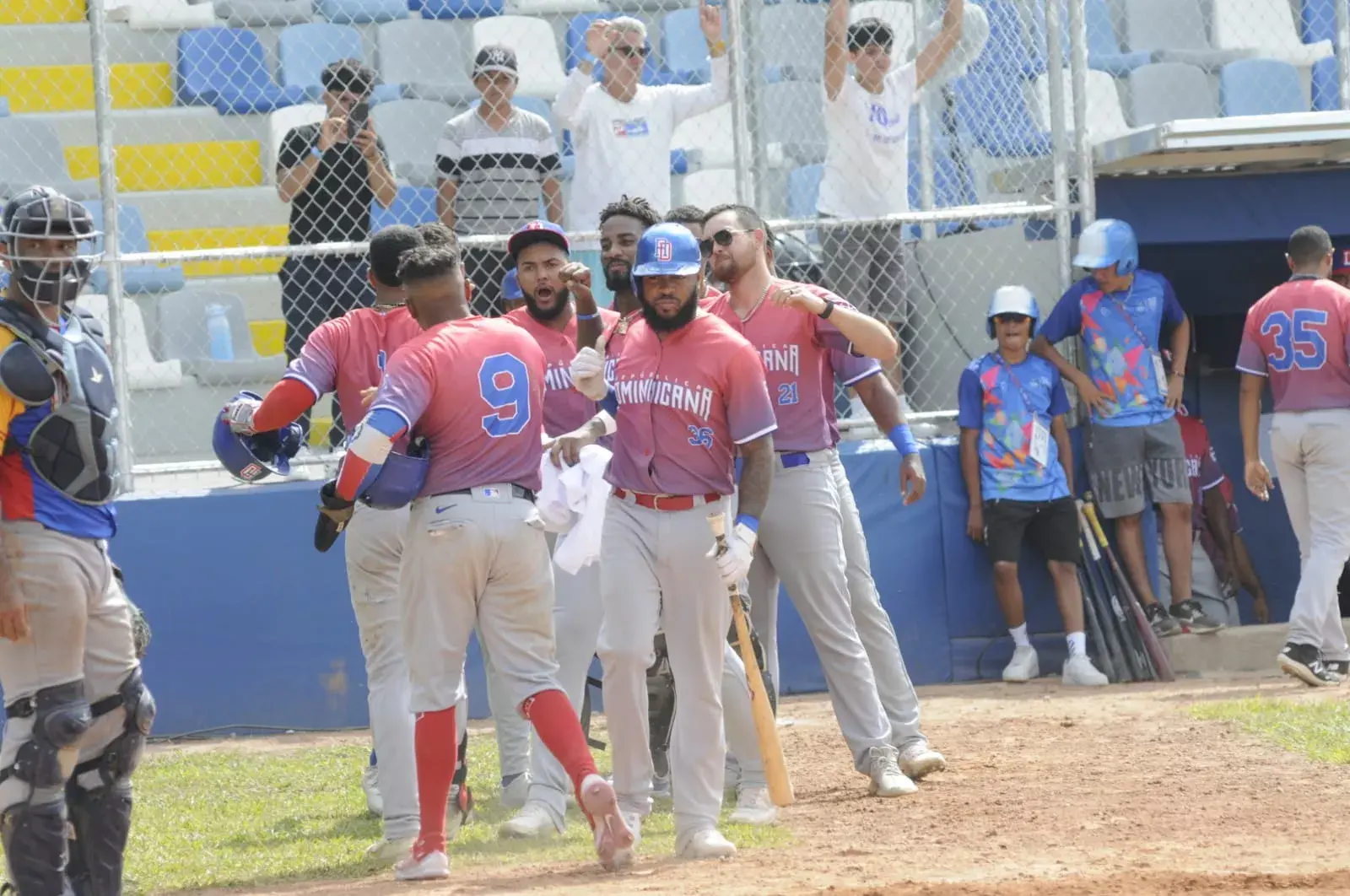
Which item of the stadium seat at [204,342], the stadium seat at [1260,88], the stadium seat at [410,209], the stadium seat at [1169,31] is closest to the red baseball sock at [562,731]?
the stadium seat at [204,342]

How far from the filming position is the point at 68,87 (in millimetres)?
13039

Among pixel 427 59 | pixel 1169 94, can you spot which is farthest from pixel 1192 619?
→ pixel 427 59

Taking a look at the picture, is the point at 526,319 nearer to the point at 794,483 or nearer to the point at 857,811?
the point at 794,483

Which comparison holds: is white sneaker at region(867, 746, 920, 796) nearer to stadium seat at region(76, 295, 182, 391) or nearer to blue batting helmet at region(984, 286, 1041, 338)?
blue batting helmet at region(984, 286, 1041, 338)

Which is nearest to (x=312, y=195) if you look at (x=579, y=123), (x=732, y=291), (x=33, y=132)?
(x=579, y=123)

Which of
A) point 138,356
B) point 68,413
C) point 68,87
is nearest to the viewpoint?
point 68,413

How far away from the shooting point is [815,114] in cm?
1215

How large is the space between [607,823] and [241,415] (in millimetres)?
2004

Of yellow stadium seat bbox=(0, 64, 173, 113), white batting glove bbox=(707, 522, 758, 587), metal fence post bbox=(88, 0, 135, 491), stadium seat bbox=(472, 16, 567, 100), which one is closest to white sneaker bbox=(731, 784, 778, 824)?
white batting glove bbox=(707, 522, 758, 587)

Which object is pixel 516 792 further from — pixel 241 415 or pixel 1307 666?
pixel 1307 666

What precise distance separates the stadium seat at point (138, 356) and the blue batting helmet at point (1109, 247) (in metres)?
5.40

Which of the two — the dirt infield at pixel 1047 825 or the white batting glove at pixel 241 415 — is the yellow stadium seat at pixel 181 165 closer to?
the dirt infield at pixel 1047 825

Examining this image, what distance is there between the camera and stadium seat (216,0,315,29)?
12484 millimetres

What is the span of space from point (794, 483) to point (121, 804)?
9.32ft
